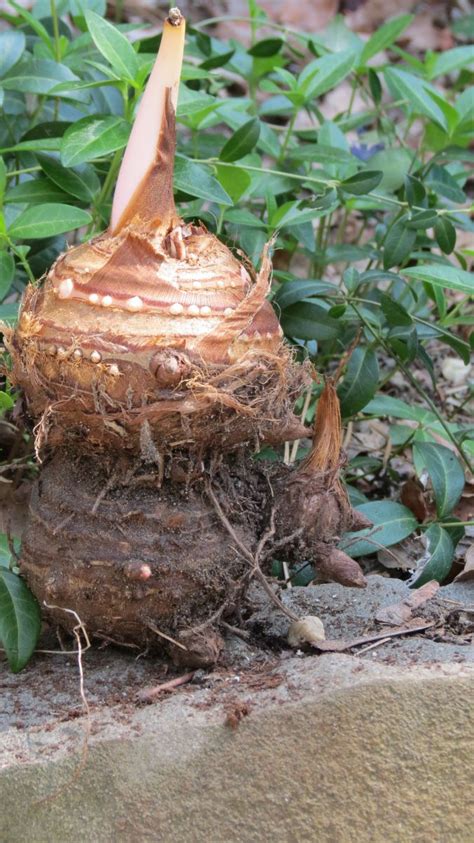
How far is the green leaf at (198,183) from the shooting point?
1.88 m

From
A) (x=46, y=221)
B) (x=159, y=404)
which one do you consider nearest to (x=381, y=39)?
(x=46, y=221)

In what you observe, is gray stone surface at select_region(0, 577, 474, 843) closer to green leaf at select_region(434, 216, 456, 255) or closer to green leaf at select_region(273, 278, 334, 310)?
green leaf at select_region(273, 278, 334, 310)

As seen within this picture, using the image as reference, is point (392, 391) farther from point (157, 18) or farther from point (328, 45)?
point (157, 18)

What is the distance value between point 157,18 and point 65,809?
13.8 ft

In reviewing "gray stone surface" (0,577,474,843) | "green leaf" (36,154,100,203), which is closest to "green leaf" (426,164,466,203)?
"green leaf" (36,154,100,203)

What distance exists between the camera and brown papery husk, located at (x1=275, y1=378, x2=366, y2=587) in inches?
66.2

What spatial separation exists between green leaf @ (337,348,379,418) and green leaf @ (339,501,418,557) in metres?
0.22

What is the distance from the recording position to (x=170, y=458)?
5.06ft

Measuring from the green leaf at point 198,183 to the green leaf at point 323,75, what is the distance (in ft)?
2.02

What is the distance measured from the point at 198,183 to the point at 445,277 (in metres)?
0.52

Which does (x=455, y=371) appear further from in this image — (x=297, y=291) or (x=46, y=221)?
(x=46, y=221)

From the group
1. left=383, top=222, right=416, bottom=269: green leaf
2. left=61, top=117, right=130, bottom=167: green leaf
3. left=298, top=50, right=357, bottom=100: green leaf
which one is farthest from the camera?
left=298, top=50, right=357, bottom=100: green leaf

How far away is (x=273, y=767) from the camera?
52.8 inches

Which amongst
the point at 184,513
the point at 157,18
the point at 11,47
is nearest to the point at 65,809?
the point at 184,513
